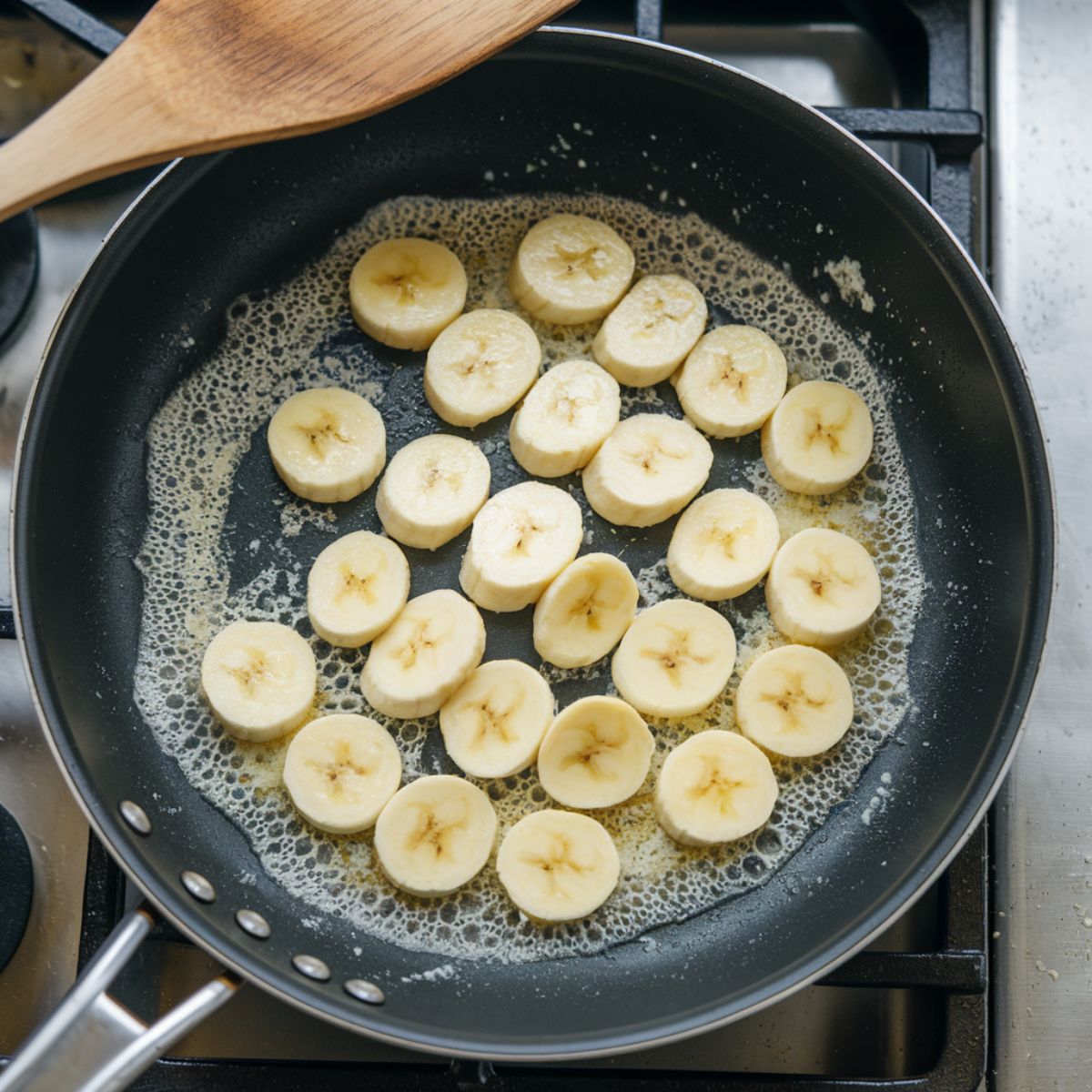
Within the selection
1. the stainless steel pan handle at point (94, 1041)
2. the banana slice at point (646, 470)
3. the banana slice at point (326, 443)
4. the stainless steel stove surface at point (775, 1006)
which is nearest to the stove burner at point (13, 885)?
the stainless steel stove surface at point (775, 1006)

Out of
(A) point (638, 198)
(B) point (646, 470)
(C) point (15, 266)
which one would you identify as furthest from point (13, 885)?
(A) point (638, 198)

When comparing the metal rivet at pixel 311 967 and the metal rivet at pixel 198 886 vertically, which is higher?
the metal rivet at pixel 198 886

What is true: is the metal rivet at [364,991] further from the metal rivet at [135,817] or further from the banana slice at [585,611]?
the banana slice at [585,611]

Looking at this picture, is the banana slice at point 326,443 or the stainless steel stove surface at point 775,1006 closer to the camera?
the stainless steel stove surface at point 775,1006

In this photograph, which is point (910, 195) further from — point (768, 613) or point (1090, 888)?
point (1090, 888)

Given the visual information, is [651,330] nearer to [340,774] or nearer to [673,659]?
[673,659]

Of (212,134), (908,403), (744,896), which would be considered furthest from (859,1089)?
(212,134)
